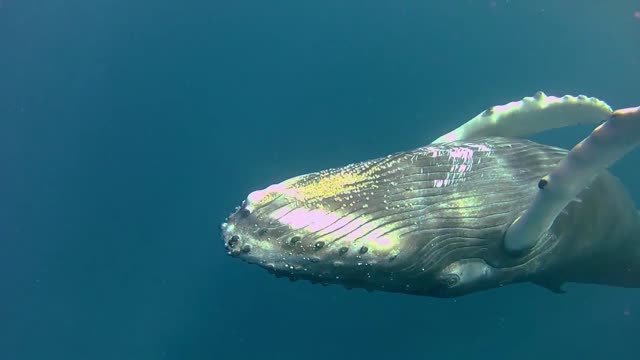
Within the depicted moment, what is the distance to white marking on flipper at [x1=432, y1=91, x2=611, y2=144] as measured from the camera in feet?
25.7

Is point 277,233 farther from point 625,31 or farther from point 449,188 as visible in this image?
point 625,31

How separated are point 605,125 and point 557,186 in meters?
0.75

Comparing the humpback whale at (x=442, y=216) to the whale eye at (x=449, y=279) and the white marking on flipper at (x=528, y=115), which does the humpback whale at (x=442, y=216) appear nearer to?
the whale eye at (x=449, y=279)

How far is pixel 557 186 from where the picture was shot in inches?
226

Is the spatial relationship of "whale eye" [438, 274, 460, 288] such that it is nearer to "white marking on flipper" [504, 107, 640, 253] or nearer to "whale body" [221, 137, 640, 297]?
"whale body" [221, 137, 640, 297]

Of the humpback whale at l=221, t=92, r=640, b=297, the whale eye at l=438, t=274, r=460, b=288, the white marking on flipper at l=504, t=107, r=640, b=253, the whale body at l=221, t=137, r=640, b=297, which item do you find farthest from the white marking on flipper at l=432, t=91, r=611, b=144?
the whale eye at l=438, t=274, r=460, b=288

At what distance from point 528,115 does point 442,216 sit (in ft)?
9.64

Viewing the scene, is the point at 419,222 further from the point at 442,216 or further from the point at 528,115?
the point at 528,115

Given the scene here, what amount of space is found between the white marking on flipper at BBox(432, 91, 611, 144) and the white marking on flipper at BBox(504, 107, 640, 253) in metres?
1.90

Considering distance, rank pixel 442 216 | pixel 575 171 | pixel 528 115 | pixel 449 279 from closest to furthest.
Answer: pixel 575 171, pixel 442 216, pixel 449 279, pixel 528 115

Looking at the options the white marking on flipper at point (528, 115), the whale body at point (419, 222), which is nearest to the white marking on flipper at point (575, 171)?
the whale body at point (419, 222)

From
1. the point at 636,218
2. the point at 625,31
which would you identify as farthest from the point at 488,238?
the point at 625,31

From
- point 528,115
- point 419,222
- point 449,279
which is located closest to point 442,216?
point 419,222

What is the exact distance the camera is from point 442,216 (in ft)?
19.2
